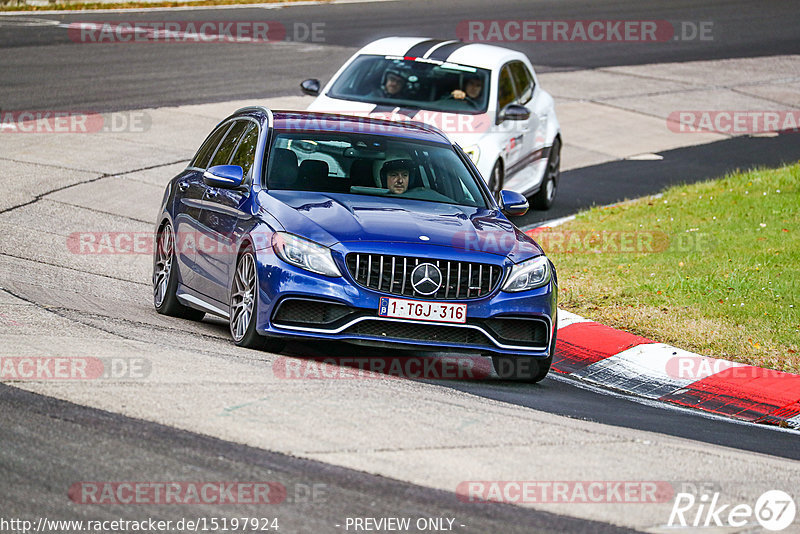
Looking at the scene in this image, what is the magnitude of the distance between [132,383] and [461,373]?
2990mm

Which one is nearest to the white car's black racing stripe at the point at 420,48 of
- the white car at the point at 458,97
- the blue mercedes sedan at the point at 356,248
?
the white car at the point at 458,97

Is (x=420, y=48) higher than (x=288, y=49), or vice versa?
(x=420, y=48)

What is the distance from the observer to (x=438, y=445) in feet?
20.2

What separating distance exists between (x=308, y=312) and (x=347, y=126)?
2223 millimetres

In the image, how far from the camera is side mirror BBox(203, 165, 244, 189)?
8953 mm

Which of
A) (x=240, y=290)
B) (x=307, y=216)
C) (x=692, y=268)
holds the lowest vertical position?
(x=692, y=268)

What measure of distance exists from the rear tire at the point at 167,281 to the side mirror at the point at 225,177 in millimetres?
1096

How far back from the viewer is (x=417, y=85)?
48.1 ft

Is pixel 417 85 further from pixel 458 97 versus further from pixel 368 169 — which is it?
pixel 368 169

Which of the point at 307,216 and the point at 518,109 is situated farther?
the point at 518,109

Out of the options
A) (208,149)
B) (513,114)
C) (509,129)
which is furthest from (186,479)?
(509,129)

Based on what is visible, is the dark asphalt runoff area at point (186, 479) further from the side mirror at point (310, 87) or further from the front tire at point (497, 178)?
the side mirror at point (310, 87)

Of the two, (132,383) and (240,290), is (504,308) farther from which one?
(132,383)

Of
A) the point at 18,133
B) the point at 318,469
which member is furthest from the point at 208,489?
the point at 18,133
